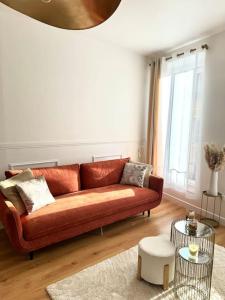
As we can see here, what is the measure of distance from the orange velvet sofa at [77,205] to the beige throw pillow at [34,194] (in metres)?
0.07

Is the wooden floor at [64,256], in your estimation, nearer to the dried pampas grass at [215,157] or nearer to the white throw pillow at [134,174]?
the white throw pillow at [134,174]

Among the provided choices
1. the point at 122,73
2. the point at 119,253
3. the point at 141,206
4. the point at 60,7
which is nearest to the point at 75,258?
the point at 119,253

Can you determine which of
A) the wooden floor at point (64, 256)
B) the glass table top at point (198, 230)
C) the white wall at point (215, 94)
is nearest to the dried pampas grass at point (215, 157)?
the white wall at point (215, 94)

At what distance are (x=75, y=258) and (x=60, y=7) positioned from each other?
223cm

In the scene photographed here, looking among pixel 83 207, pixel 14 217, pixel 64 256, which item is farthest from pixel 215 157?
pixel 14 217

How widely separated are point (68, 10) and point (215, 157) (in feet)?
8.76

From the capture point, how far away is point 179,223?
2.24m

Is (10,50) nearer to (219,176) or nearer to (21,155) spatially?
(21,155)

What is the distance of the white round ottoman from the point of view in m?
1.79

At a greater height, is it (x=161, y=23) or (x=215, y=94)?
(x=161, y=23)

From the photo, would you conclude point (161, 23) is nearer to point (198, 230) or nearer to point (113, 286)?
point (198, 230)

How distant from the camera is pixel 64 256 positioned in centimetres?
229

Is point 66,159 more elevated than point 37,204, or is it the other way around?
point 66,159

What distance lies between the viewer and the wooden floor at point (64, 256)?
1.87m
